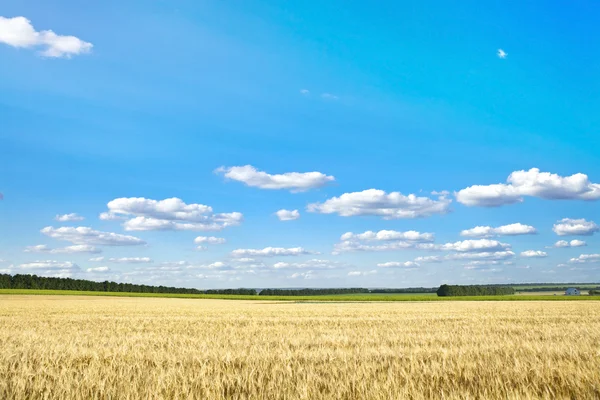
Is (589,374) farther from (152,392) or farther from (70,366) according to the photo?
(70,366)

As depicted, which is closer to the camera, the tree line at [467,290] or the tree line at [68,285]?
the tree line at [68,285]

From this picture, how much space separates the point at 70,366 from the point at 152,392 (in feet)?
11.7

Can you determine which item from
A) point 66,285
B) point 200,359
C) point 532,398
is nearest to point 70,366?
point 200,359

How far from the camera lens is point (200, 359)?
888 cm

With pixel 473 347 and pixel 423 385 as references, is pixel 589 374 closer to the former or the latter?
pixel 423 385

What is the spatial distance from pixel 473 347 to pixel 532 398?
213 inches

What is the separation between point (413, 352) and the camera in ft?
32.0

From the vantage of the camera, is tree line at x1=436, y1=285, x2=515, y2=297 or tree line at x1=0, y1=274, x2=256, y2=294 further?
tree line at x1=436, y1=285, x2=515, y2=297

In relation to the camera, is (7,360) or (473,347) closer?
(7,360)

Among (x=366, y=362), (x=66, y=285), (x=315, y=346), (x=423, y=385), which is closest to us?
(x=423, y=385)

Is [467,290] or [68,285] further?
[467,290]

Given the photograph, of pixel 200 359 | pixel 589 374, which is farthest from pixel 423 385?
pixel 200 359

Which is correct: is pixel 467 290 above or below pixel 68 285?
below

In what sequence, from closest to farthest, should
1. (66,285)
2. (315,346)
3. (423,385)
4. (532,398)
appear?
(532,398) < (423,385) < (315,346) < (66,285)
